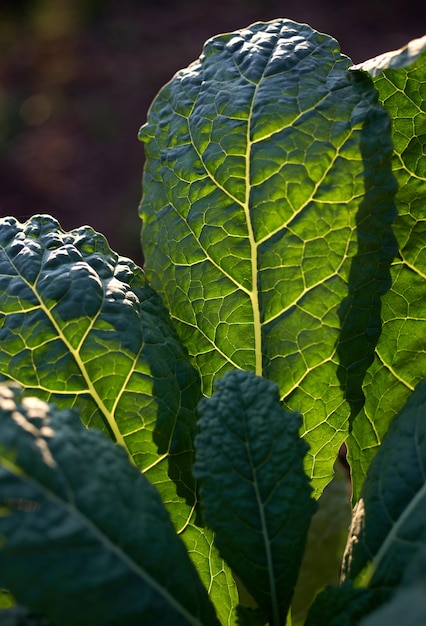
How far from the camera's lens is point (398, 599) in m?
0.39

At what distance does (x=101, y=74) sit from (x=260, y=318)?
13.3ft

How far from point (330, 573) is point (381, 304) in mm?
345

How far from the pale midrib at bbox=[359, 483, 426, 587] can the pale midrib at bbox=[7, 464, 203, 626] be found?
0.51 ft

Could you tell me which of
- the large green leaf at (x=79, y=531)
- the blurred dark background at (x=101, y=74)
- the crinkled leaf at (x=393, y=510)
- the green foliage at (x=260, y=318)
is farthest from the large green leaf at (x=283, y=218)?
the blurred dark background at (x=101, y=74)

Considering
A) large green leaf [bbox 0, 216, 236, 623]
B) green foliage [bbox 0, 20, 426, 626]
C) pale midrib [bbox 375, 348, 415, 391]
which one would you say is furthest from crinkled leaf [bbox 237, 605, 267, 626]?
pale midrib [bbox 375, 348, 415, 391]

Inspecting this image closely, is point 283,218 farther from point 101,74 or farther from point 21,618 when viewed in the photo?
point 101,74

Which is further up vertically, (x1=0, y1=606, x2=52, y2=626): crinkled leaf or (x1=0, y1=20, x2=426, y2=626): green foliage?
(x1=0, y1=20, x2=426, y2=626): green foliage

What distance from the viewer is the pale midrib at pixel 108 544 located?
0.45 meters

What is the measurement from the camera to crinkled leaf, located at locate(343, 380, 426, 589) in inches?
21.5

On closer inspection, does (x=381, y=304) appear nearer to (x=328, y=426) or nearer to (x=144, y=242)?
(x=328, y=426)

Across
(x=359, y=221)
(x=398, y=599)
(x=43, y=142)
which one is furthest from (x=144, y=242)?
(x=43, y=142)

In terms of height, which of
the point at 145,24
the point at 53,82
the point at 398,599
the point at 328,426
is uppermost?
the point at 145,24

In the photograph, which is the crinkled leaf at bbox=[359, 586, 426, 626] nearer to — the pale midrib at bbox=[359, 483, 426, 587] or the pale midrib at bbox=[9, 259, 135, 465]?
the pale midrib at bbox=[359, 483, 426, 587]

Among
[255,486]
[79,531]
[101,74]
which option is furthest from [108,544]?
[101,74]
